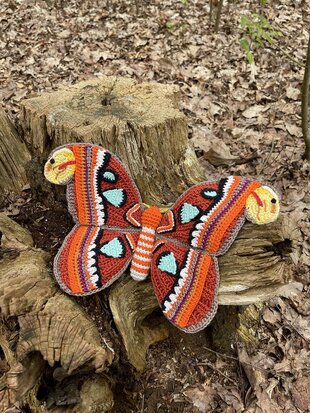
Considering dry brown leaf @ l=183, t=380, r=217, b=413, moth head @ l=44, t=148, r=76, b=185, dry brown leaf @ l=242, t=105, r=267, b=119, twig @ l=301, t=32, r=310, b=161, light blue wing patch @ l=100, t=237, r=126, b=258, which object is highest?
moth head @ l=44, t=148, r=76, b=185

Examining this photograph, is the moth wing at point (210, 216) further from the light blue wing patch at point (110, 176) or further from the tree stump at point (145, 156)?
the light blue wing patch at point (110, 176)

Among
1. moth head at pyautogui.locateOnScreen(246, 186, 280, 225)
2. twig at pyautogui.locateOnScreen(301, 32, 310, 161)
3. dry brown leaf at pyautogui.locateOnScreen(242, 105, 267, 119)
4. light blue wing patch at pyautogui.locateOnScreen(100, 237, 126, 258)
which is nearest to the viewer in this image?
moth head at pyautogui.locateOnScreen(246, 186, 280, 225)

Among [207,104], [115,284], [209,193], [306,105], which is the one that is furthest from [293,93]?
[115,284]

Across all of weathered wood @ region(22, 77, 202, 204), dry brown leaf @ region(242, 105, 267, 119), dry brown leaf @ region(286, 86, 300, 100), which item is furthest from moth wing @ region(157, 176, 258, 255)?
dry brown leaf @ region(286, 86, 300, 100)

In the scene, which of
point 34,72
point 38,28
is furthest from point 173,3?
point 34,72

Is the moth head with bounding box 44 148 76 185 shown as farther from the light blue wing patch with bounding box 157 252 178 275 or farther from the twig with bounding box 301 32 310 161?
the twig with bounding box 301 32 310 161

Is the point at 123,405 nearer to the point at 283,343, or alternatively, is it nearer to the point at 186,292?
the point at 186,292

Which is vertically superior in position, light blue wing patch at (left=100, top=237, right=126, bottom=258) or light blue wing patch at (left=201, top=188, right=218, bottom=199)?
light blue wing patch at (left=201, top=188, right=218, bottom=199)

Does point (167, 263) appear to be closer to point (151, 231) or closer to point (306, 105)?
point (151, 231)
